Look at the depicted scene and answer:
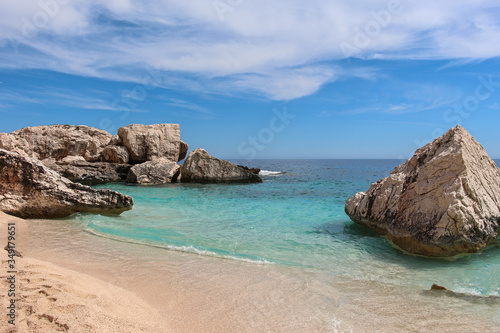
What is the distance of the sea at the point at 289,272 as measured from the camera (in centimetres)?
411

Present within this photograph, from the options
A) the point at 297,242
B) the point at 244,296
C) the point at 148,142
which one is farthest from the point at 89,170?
the point at 244,296

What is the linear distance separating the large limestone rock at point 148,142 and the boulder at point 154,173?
2604mm

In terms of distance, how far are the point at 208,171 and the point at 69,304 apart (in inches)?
933

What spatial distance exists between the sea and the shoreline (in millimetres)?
17

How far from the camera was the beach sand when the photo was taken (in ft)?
10.3

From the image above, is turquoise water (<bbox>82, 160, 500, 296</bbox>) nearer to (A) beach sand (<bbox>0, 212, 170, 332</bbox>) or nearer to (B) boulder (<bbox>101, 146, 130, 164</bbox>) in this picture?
(A) beach sand (<bbox>0, 212, 170, 332</bbox>)

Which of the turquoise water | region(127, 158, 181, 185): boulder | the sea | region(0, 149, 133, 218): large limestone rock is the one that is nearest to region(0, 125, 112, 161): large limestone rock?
region(127, 158, 181, 185): boulder

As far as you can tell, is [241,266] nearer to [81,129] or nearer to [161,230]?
[161,230]

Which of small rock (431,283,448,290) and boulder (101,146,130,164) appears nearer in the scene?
small rock (431,283,448,290)

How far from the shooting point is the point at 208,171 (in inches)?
1069

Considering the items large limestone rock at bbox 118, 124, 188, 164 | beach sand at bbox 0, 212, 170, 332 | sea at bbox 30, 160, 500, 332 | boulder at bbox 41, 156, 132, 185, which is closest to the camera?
beach sand at bbox 0, 212, 170, 332

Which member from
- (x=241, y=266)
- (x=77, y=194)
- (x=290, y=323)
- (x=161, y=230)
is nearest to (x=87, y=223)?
(x=77, y=194)

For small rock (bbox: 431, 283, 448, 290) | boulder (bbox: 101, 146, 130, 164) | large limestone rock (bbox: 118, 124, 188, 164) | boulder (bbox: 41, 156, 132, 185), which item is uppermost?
large limestone rock (bbox: 118, 124, 188, 164)

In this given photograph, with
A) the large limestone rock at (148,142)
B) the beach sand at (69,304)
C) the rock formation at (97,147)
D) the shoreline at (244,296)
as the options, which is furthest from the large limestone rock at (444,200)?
the large limestone rock at (148,142)
